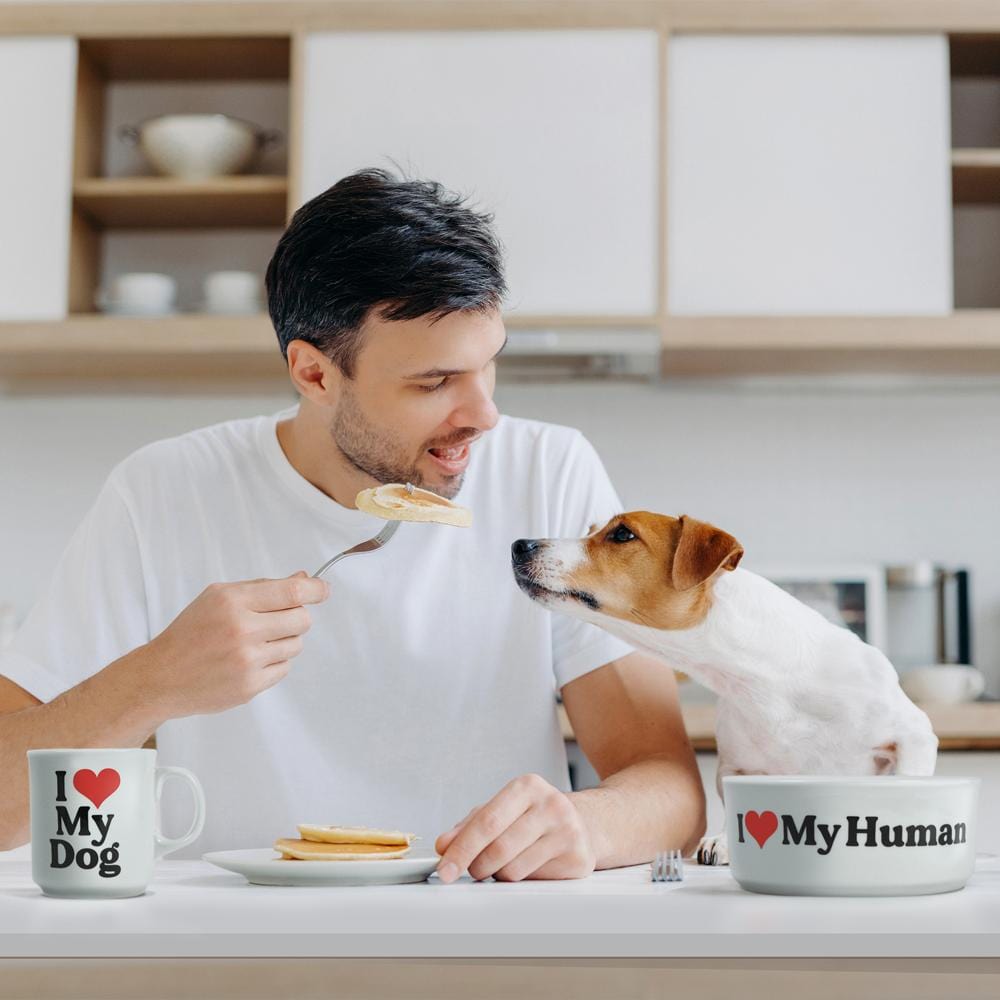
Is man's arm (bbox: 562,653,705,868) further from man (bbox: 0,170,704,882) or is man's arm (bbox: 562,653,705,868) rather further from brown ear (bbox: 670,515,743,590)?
brown ear (bbox: 670,515,743,590)

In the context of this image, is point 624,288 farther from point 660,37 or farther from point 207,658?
point 207,658

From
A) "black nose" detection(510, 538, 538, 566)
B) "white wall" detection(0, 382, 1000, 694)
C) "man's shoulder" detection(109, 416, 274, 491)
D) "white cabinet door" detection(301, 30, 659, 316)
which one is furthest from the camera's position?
"white wall" detection(0, 382, 1000, 694)

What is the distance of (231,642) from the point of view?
97 centimetres

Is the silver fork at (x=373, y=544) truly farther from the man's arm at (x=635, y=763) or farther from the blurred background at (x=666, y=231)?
→ the blurred background at (x=666, y=231)

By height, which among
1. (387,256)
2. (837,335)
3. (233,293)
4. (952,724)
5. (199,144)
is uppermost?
(199,144)

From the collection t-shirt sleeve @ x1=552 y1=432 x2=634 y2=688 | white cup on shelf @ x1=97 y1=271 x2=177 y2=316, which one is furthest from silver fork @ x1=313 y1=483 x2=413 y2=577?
white cup on shelf @ x1=97 y1=271 x2=177 y2=316

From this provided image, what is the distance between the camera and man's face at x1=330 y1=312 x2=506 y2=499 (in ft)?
4.12

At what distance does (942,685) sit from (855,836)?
6.47 ft

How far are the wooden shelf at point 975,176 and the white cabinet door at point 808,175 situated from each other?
0.06 meters

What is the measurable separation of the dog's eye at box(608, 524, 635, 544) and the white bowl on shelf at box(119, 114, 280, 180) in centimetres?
194

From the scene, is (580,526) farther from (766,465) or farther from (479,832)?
Result: (766,465)

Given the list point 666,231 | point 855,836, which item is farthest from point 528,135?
point 855,836

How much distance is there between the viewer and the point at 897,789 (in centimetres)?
69

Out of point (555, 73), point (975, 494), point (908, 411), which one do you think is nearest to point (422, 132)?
point (555, 73)
